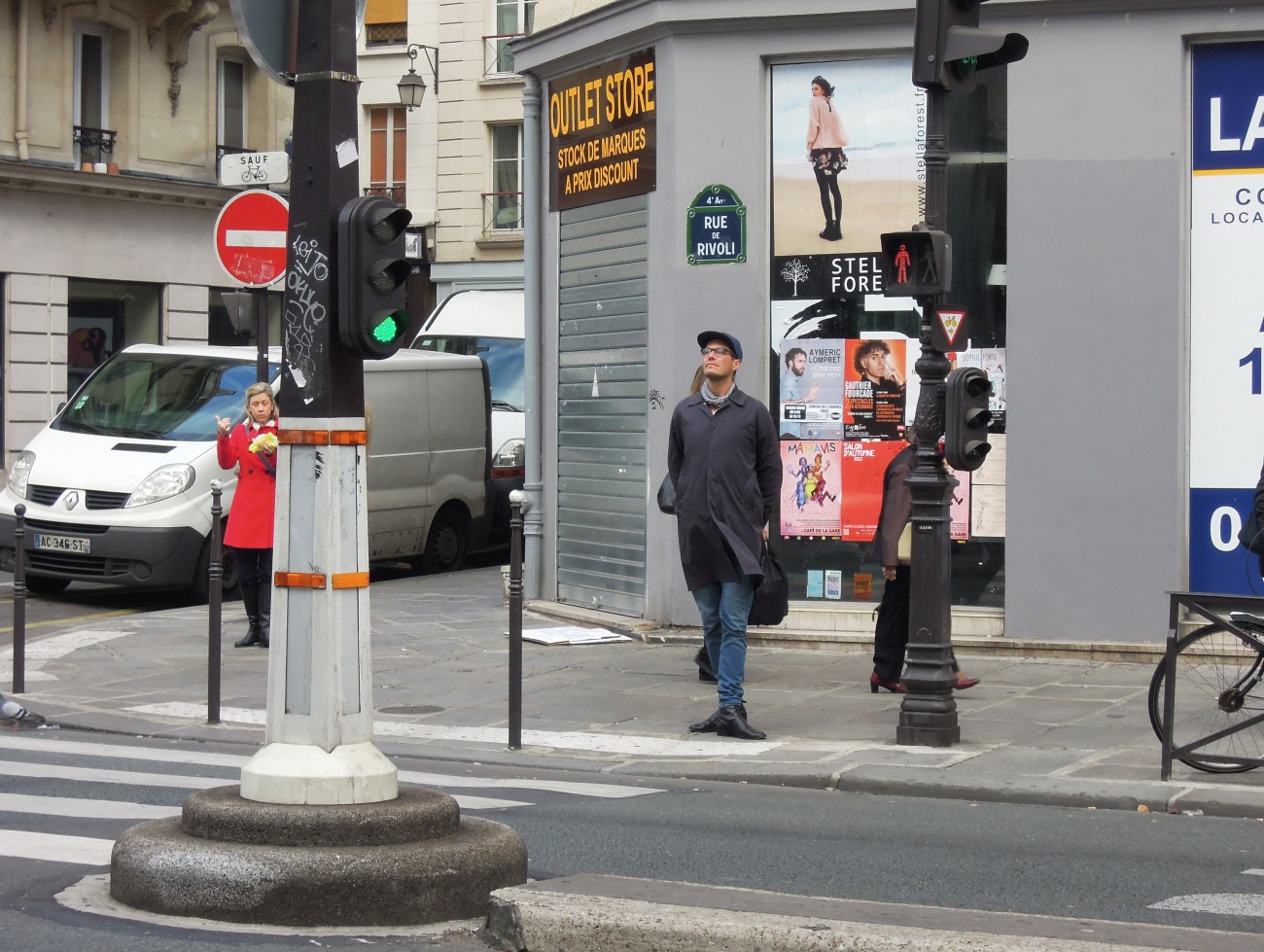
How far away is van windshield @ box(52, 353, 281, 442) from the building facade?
4096 mm

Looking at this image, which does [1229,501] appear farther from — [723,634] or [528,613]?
[528,613]

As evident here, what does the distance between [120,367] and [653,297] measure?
20.0 ft

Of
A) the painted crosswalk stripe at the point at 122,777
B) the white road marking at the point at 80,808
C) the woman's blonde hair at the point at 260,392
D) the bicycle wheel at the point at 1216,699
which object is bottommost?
the painted crosswalk stripe at the point at 122,777

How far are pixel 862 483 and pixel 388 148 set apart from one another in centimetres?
2935

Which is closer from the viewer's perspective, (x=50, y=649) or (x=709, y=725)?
(x=709, y=725)

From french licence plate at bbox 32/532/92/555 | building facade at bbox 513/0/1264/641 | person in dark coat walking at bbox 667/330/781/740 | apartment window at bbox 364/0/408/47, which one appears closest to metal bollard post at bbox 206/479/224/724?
person in dark coat walking at bbox 667/330/781/740

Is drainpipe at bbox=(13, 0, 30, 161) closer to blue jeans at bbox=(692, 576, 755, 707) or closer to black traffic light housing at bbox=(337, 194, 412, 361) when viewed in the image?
blue jeans at bbox=(692, 576, 755, 707)

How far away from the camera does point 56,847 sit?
636 centimetres

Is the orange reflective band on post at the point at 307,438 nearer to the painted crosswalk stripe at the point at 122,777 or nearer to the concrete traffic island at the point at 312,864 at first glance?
the concrete traffic island at the point at 312,864

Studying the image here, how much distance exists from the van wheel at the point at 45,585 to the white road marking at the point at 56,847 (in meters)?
10.4

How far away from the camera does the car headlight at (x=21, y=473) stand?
15.6m

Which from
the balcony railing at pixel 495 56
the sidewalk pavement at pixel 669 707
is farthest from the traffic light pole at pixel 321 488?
the balcony railing at pixel 495 56

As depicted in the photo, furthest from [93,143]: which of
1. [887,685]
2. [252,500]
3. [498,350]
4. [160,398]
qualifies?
[887,685]

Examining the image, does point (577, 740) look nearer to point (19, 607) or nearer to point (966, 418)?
point (966, 418)
